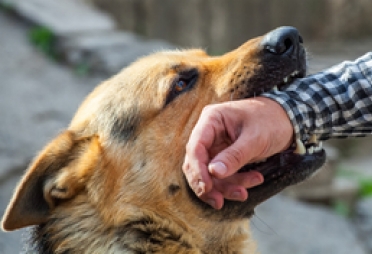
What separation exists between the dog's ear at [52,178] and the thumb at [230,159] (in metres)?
1.00

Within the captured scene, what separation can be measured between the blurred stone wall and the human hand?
8605 millimetres

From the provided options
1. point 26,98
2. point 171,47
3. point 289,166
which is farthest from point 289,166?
point 171,47

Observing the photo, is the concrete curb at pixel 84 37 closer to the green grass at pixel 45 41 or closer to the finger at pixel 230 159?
the green grass at pixel 45 41

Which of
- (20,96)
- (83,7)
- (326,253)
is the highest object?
(83,7)

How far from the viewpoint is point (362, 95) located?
11.1 feet

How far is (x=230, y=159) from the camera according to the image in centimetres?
270

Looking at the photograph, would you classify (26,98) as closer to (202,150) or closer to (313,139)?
(313,139)

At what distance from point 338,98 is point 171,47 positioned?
5081 mm

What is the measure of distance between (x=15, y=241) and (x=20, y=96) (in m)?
3.07

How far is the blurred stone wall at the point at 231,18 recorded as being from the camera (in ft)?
37.6

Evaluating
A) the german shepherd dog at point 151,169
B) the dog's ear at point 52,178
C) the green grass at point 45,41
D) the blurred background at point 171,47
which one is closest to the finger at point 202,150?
the german shepherd dog at point 151,169

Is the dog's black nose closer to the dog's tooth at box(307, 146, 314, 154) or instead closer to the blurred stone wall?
the dog's tooth at box(307, 146, 314, 154)

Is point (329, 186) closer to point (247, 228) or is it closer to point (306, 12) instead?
point (247, 228)

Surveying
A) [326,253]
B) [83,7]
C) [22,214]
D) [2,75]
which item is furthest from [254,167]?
[83,7]
